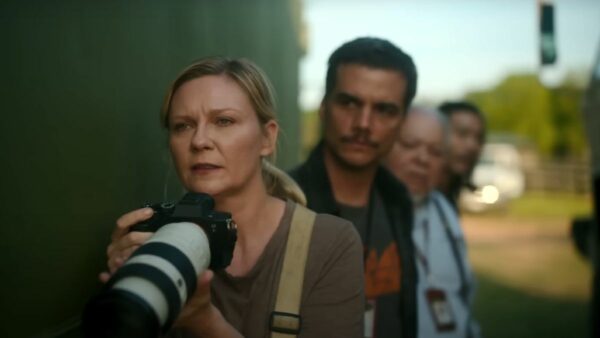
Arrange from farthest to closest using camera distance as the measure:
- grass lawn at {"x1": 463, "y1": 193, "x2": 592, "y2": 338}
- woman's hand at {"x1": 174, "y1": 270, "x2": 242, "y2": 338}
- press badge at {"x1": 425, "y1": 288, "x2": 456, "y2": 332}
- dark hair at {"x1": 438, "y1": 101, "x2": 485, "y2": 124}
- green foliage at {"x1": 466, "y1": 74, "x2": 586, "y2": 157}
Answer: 1. green foliage at {"x1": 466, "y1": 74, "x2": 586, "y2": 157}
2. grass lawn at {"x1": 463, "y1": 193, "x2": 592, "y2": 338}
3. dark hair at {"x1": 438, "y1": 101, "x2": 485, "y2": 124}
4. press badge at {"x1": 425, "y1": 288, "x2": 456, "y2": 332}
5. woman's hand at {"x1": 174, "y1": 270, "x2": 242, "y2": 338}

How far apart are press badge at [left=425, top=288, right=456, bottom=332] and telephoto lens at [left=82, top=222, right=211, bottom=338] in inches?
70.5

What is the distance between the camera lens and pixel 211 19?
3.15 metres

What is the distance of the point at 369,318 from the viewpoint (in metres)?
2.40

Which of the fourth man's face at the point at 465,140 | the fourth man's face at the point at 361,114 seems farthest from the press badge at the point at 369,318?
the fourth man's face at the point at 465,140

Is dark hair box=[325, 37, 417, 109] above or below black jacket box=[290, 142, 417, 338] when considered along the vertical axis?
above

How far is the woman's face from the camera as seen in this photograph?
1754mm

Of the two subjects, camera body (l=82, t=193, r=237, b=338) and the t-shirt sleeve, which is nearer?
camera body (l=82, t=193, r=237, b=338)

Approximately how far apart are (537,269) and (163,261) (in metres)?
10.2

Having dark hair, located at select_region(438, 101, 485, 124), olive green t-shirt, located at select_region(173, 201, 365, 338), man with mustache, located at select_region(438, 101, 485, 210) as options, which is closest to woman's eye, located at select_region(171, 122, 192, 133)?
olive green t-shirt, located at select_region(173, 201, 365, 338)

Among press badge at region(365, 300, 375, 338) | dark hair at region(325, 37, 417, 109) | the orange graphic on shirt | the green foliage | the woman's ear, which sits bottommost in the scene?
the green foliage

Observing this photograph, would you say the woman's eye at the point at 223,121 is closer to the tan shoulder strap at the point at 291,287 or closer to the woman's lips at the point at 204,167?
the woman's lips at the point at 204,167

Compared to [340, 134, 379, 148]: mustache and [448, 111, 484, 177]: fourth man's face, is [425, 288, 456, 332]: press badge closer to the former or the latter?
[340, 134, 379, 148]: mustache

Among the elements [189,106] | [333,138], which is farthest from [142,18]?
[333,138]

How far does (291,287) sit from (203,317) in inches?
10.8
